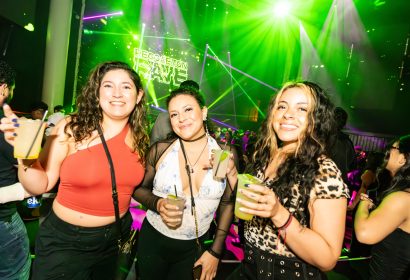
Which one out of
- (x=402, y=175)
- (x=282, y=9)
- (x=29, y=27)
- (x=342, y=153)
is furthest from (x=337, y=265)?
(x=282, y=9)

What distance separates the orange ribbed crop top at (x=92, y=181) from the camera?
173cm

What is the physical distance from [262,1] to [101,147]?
52.2 feet

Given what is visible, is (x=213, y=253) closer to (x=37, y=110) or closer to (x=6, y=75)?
(x=6, y=75)

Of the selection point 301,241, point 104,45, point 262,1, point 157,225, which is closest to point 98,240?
point 157,225

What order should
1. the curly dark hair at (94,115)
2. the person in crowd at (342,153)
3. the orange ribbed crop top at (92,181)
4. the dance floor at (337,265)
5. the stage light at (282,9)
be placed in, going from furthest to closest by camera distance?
the stage light at (282,9) < the person in crowd at (342,153) < the dance floor at (337,265) < the curly dark hair at (94,115) < the orange ribbed crop top at (92,181)

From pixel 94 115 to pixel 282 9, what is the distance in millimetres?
16178

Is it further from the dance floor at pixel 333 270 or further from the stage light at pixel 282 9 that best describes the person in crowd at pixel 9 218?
the stage light at pixel 282 9

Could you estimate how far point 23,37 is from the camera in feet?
21.1

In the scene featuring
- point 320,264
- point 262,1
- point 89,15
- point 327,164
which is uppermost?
point 262,1

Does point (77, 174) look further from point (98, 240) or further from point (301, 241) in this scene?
point (301, 241)

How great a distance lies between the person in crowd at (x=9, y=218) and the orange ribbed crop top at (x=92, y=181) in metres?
0.38

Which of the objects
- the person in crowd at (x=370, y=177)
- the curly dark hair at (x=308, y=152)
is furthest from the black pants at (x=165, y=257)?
the person in crowd at (x=370, y=177)

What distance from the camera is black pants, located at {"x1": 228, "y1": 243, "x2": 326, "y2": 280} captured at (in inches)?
52.4

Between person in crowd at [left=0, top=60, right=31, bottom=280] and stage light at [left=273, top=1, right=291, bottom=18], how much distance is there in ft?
51.9
